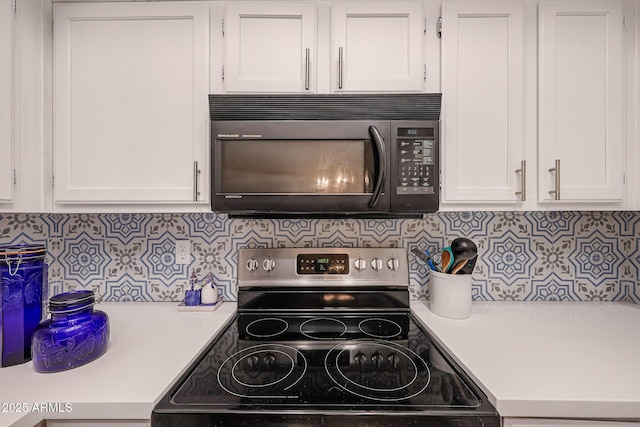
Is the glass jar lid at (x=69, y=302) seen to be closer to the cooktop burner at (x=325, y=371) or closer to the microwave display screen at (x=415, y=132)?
the cooktop burner at (x=325, y=371)

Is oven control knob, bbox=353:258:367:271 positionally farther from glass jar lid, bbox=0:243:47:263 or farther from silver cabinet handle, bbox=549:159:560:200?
glass jar lid, bbox=0:243:47:263

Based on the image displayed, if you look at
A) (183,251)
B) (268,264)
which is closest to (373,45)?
(268,264)

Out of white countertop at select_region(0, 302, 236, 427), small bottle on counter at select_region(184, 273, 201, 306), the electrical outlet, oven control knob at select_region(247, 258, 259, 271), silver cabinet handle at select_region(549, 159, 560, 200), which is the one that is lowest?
white countertop at select_region(0, 302, 236, 427)

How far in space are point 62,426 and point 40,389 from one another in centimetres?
12

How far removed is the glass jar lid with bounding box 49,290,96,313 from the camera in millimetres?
843

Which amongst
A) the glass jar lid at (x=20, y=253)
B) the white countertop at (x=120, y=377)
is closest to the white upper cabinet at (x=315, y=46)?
the glass jar lid at (x=20, y=253)

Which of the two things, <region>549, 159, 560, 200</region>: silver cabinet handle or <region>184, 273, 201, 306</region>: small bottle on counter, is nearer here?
<region>549, 159, 560, 200</region>: silver cabinet handle

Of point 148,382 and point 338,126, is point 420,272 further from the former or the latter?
point 148,382

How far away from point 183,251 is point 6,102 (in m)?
0.81

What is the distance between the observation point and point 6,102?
0.97m

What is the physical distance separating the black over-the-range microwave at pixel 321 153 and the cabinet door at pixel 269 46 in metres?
0.10

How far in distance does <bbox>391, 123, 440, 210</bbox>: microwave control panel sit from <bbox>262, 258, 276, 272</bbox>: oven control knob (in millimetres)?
624

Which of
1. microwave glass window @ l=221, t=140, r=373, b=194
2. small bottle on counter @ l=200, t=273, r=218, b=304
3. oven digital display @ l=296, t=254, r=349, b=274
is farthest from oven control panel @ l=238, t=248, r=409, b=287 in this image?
microwave glass window @ l=221, t=140, r=373, b=194

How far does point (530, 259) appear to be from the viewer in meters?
1.43
